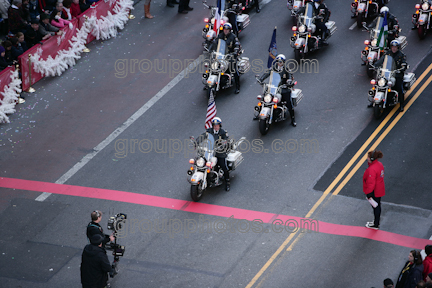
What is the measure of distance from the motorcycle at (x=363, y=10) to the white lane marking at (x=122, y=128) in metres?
6.18

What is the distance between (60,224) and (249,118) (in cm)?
671

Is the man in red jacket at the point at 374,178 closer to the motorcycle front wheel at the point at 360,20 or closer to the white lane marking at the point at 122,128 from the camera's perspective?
the white lane marking at the point at 122,128

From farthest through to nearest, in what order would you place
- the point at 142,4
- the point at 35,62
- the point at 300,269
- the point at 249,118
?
the point at 142,4 < the point at 35,62 < the point at 249,118 < the point at 300,269

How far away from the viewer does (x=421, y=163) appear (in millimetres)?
16188

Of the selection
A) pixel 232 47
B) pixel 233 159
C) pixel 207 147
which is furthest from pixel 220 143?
pixel 232 47

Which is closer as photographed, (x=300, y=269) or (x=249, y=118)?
(x=300, y=269)

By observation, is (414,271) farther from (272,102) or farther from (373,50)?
(373,50)

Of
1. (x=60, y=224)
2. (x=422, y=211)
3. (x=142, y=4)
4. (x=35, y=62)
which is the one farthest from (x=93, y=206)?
(x=142, y=4)

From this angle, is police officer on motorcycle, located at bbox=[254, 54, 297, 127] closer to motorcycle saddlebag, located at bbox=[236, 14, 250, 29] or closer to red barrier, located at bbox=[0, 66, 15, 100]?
motorcycle saddlebag, located at bbox=[236, 14, 250, 29]

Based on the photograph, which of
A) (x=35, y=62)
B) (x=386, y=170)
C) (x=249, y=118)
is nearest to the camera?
(x=386, y=170)

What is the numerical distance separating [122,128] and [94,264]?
733cm

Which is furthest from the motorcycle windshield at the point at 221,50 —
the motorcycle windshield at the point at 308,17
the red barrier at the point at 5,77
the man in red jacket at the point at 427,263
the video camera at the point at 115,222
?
the man in red jacket at the point at 427,263

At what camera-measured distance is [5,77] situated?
736 inches

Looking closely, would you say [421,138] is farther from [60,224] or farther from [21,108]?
[21,108]
